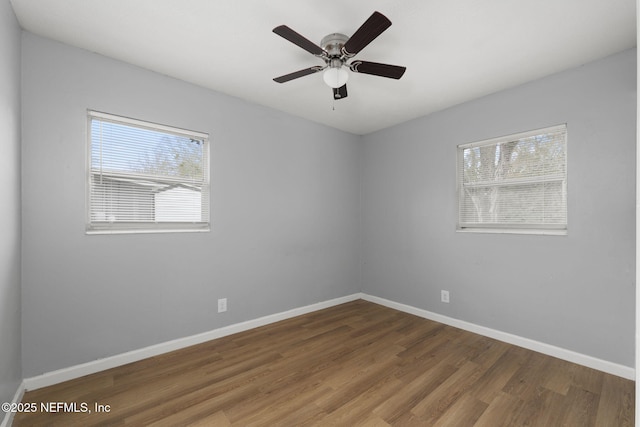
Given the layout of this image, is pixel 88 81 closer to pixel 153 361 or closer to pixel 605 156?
pixel 153 361

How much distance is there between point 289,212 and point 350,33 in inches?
81.0

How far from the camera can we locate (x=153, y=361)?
94.1 inches

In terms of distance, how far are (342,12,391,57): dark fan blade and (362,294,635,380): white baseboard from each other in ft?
9.55

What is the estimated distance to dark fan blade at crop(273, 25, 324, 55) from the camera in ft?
5.07

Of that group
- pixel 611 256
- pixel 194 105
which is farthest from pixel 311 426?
pixel 194 105

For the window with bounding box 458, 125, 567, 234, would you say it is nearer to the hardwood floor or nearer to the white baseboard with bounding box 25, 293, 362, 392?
the hardwood floor

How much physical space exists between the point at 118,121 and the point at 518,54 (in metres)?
3.27

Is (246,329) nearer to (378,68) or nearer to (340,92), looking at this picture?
(340,92)

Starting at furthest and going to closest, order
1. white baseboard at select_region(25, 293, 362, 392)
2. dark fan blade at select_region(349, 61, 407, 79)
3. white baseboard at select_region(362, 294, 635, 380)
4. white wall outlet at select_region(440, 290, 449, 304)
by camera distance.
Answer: white wall outlet at select_region(440, 290, 449, 304), white baseboard at select_region(362, 294, 635, 380), white baseboard at select_region(25, 293, 362, 392), dark fan blade at select_region(349, 61, 407, 79)

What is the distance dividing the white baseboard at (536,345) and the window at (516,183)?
102cm

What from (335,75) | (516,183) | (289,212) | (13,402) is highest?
(335,75)

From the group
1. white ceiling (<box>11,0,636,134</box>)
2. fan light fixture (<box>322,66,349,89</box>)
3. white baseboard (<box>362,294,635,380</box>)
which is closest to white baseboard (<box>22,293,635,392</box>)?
white baseboard (<box>362,294,635,380</box>)

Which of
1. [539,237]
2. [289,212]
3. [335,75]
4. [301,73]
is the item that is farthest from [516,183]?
[289,212]

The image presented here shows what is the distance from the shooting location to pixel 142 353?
7.91 feet
